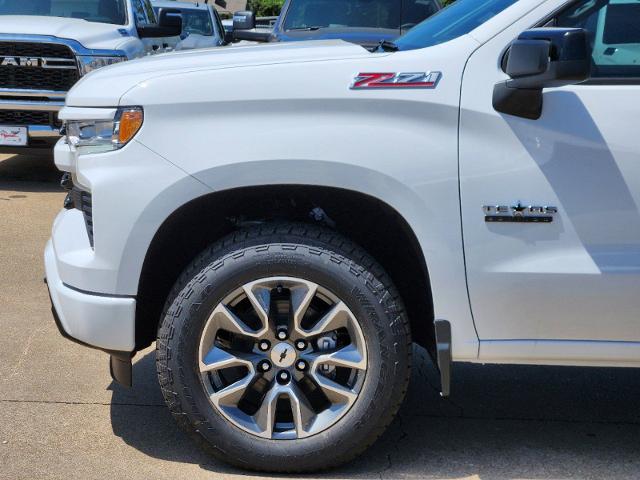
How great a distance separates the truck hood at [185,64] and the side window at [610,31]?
753 millimetres

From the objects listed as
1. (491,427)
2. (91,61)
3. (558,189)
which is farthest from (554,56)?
(91,61)

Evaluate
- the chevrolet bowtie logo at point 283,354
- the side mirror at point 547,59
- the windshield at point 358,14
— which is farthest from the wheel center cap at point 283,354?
the windshield at point 358,14

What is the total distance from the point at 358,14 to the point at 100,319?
696cm

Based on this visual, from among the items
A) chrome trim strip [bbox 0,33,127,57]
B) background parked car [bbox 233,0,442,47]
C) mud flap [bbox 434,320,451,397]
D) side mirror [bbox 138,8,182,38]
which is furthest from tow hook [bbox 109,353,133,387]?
side mirror [bbox 138,8,182,38]

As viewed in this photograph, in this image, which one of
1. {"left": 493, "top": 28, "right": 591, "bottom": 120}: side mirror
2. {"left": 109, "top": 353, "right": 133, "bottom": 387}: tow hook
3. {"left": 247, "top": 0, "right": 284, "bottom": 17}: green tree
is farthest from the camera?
{"left": 247, "top": 0, "right": 284, "bottom": 17}: green tree

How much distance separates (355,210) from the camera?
3.91 meters

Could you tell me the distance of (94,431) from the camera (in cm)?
426

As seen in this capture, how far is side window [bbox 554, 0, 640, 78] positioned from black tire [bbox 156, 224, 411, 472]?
107 cm

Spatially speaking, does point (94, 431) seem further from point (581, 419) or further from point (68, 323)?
point (581, 419)

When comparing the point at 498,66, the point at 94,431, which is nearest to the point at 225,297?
the point at 94,431

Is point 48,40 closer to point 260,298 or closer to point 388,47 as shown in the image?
point 388,47

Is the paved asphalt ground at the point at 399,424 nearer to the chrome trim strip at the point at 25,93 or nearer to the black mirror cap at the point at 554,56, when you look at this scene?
the black mirror cap at the point at 554,56

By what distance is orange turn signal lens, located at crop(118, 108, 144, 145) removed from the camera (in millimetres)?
3646

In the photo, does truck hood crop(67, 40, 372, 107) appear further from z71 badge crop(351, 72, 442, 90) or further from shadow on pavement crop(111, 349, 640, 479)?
shadow on pavement crop(111, 349, 640, 479)
